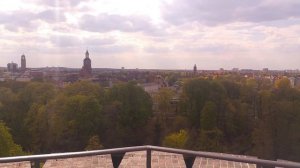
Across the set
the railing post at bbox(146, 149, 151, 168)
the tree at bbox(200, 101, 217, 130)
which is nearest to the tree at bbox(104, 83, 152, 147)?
the tree at bbox(200, 101, 217, 130)

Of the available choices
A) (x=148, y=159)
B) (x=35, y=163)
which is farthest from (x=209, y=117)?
(x=35, y=163)

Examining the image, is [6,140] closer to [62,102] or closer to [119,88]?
[62,102]

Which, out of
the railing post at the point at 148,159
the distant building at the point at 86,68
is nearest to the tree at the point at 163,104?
the distant building at the point at 86,68

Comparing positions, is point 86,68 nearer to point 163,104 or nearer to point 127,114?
point 163,104

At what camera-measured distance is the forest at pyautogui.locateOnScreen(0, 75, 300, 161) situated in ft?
102

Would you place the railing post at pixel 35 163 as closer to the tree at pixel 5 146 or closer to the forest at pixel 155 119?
the tree at pixel 5 146

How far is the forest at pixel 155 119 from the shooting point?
102 feet

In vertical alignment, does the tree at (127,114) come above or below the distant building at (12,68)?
below

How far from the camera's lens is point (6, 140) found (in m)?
22.9

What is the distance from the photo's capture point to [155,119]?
128 feet

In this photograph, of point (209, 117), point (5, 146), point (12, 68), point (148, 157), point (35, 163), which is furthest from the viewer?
point (12, 68)

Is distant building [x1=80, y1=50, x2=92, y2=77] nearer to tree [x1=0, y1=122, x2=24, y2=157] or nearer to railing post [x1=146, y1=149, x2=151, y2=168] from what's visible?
tree [x1=0, y1=122, x2=24, y2=157]

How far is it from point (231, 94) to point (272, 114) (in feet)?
36.0

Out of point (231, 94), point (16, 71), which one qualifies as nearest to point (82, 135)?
point (231, 94)
